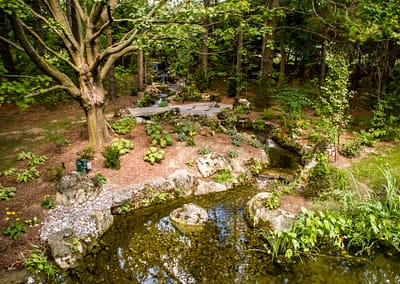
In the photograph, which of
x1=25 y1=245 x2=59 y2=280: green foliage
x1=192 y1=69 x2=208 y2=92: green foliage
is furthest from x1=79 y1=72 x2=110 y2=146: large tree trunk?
x1=192 y1=69 x2=208 y2=92: green foliage

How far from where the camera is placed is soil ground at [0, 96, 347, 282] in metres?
4.99

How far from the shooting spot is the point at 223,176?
731 cm

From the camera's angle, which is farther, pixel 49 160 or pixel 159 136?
pixel 159 136

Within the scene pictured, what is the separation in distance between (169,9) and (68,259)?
533 cm

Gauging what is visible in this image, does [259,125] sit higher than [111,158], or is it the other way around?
[259,125]

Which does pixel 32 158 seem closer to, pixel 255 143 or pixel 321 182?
pixel 255 143

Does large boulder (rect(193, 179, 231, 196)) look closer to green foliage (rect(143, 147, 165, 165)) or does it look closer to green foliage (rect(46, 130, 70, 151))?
green foliage (rect(143, 147, 165, 165))

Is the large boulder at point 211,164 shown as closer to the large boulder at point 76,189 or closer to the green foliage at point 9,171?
the large boulder at point 76,189

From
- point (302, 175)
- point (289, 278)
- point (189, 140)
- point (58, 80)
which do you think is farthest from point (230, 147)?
point (58, 80)

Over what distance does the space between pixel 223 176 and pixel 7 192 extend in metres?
5.15

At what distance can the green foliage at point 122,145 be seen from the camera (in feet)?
25.3

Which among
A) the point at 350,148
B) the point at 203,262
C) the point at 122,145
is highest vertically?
the point at 350,148

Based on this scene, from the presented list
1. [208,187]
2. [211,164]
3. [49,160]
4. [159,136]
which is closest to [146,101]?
[159,136]

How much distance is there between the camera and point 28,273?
13.9ft
